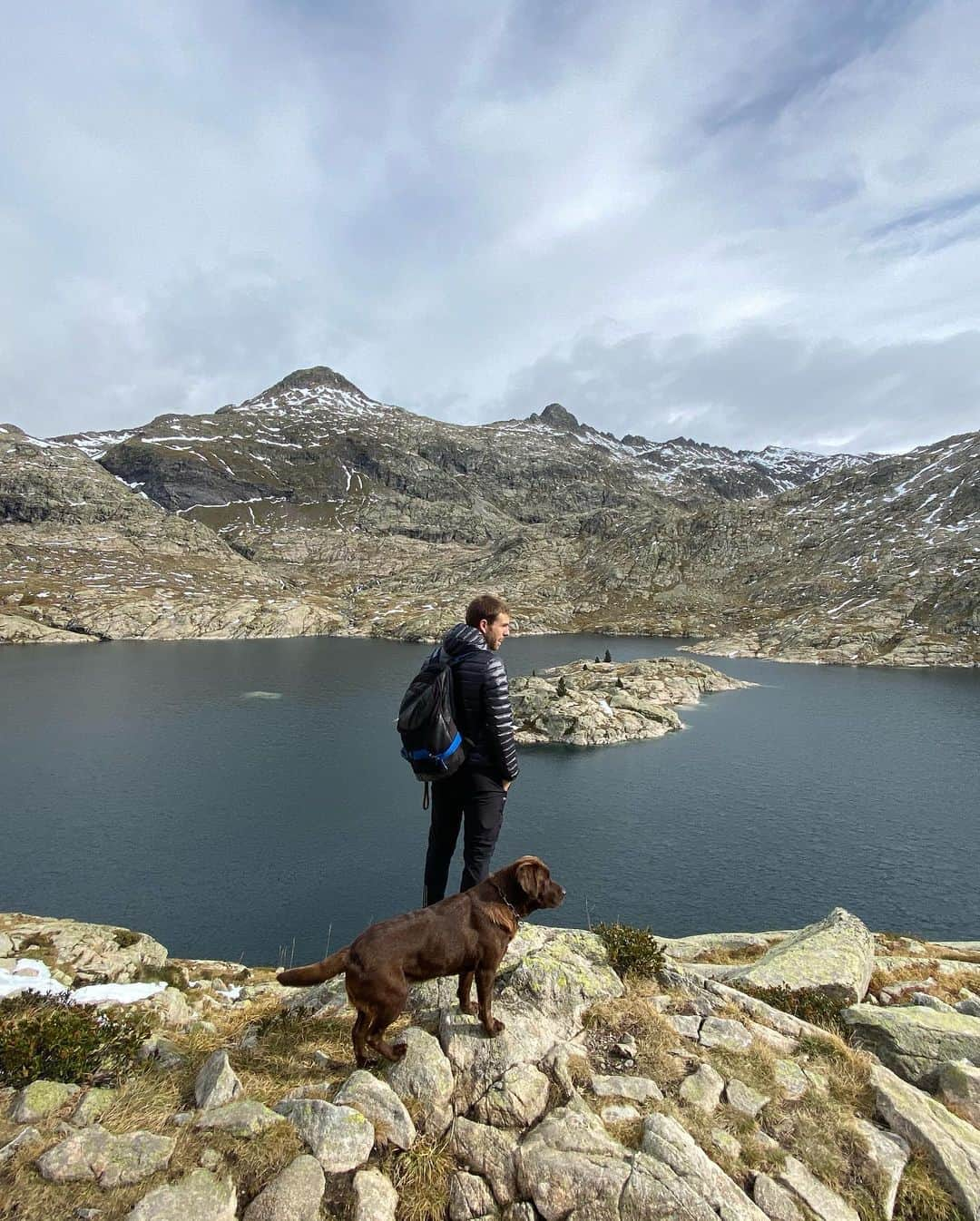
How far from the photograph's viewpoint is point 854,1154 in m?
6.57

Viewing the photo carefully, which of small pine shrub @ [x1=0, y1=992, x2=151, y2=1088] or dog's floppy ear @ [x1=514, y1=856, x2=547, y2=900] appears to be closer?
small pine shrub @ [x1=0, y1=992, x2=151, y2=1088]

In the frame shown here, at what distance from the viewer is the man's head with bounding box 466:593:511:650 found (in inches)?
402

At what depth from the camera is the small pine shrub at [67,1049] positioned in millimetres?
7160

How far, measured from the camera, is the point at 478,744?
1007cm

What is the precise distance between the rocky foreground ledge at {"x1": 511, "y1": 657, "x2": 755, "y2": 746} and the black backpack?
251 ft

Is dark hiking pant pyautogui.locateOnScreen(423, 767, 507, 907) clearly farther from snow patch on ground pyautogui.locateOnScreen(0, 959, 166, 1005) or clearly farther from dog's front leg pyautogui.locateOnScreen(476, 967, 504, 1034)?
snow patch on ground pyautogui.locateOnScreen(0, 959, 166, 1005)

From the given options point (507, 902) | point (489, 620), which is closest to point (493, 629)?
point (489, 620)

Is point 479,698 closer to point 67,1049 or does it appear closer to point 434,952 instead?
point 434,952

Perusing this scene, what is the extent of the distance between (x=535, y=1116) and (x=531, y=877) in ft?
8.38

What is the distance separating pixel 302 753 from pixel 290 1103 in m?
74.6

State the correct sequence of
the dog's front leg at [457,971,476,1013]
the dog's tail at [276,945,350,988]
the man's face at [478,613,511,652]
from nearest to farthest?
the dog's tail at [276,945,350,988], the dog's front leg at [457,971,476,1013], the man's face at [478,613,511,652]

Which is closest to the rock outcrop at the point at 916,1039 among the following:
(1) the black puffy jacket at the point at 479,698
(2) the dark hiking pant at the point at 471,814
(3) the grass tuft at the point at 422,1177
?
(2) the dark hiking pant at the point at 471,814

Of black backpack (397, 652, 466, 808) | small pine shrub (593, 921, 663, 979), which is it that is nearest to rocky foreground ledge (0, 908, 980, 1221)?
small pine shrub (593, 921, 663, 979)

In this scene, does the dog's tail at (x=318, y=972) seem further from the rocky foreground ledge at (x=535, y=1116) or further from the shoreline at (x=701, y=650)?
the shoreline at (x=701, y=650)
